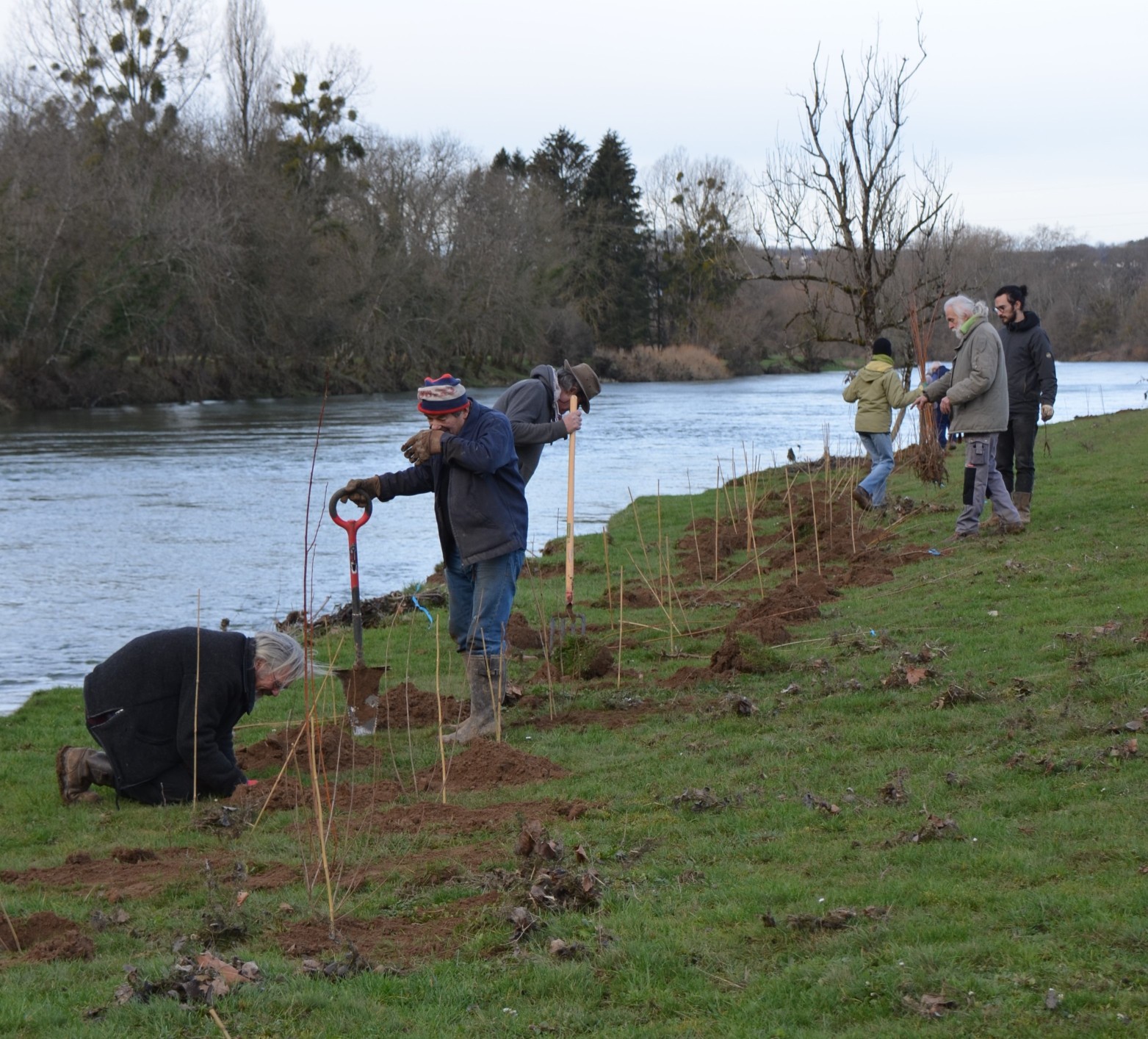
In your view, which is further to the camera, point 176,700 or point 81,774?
point 81,774

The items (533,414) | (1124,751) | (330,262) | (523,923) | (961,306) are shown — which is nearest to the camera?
(523,923)

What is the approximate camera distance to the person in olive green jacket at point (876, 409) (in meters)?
13.6

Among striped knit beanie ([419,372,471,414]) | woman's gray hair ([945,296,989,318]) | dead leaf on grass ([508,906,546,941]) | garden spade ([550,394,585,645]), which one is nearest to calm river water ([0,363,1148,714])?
striped knit beanie ([419,372,471,414])

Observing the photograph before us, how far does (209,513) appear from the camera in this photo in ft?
72.1

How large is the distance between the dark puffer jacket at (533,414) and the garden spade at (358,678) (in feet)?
3.64

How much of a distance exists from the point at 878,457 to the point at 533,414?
22.4 feet

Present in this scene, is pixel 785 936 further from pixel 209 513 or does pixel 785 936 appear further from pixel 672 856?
pixel 209 513

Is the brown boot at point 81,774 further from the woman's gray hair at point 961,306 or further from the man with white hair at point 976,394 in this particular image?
the woman's gray hair at point 961,306

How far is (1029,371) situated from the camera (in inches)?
456

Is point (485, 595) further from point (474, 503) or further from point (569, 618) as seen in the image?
point (569, 618)

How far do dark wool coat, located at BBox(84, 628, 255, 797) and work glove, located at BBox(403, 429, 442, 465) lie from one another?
1342 millimetres

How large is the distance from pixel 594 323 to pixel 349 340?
1097 inches

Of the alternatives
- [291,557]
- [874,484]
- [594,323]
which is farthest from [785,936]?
[594,323]

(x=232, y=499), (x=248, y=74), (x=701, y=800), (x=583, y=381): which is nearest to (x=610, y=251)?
(x=248, y=74)
